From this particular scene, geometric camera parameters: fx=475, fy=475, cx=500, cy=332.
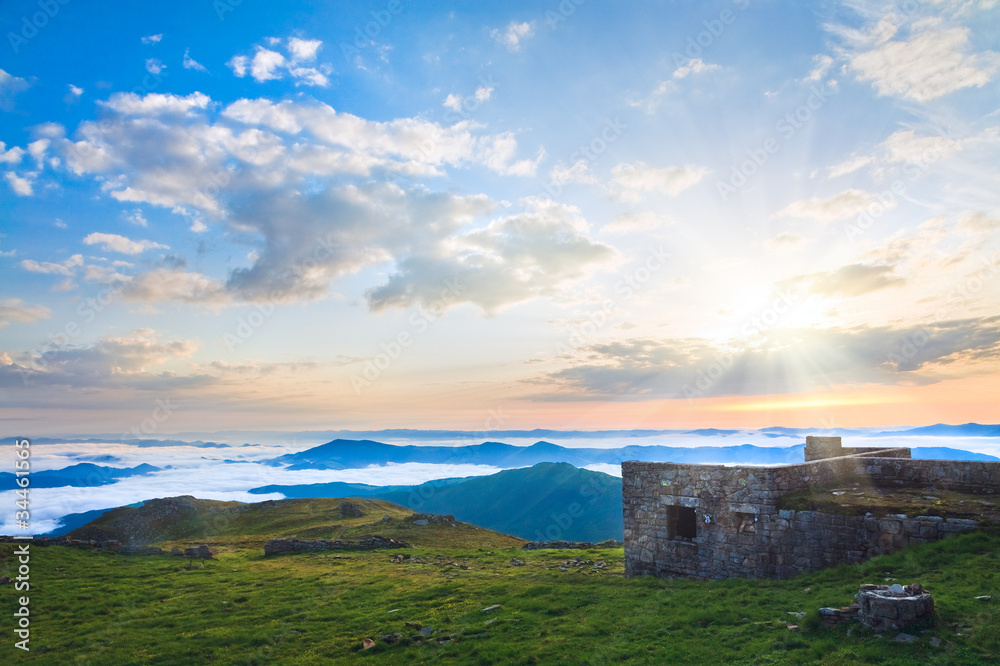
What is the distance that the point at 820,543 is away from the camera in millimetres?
15812

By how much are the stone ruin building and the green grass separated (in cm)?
86

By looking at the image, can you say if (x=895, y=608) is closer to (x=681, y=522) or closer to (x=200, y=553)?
(x=681, y=522)

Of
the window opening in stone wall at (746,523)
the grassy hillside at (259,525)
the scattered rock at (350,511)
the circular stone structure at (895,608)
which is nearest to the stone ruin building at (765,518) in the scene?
the window opening in stone wall at (746,523)

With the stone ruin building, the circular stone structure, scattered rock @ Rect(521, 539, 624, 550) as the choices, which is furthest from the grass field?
scattered rock @ Rect(521, 539, 624, 550)

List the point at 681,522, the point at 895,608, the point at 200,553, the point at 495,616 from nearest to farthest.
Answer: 1. the point at 895,608
2. the point at 495,616
3. the point at 681,522
4. the point at 200,553

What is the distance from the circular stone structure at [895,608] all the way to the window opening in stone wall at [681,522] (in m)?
9.20

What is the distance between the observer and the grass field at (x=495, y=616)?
417 inches

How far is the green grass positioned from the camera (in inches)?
416

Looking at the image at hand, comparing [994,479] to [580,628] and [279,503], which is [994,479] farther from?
[279,503]

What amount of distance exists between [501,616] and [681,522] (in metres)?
9.72

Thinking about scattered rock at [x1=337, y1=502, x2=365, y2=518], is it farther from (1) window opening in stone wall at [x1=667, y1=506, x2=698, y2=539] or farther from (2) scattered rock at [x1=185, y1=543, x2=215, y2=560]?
(1) window opening in stone wall at [x1=667, y1=506, x2=698, y2=539]

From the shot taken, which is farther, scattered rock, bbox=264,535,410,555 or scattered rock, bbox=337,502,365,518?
scattered rock, bbox=337,502,365,518

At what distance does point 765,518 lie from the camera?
16.8 meters

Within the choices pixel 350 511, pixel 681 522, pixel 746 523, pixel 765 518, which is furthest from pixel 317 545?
pixel 765 518
